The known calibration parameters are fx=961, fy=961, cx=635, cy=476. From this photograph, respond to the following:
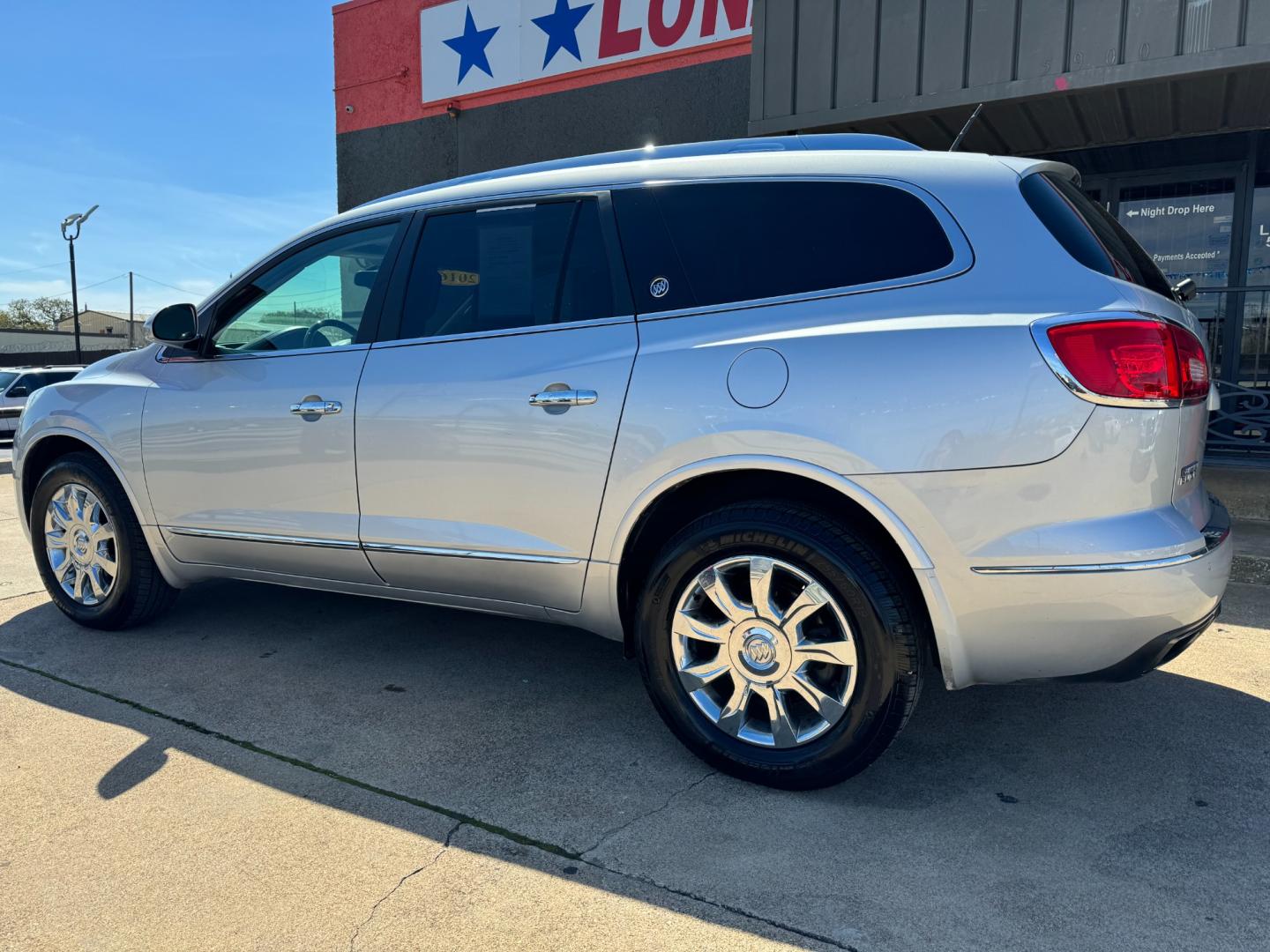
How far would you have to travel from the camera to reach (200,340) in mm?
3924

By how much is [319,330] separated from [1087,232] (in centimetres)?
272

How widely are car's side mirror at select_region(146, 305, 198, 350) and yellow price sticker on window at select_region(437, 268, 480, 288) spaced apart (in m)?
1.18

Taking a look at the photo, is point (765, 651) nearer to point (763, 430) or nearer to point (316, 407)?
point (763, 430)

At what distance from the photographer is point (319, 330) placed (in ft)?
12.3

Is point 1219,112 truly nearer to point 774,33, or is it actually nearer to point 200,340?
point 774,33

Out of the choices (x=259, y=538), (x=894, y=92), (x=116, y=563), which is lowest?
(x=116, y=563)

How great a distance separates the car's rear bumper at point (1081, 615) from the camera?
2355 mm

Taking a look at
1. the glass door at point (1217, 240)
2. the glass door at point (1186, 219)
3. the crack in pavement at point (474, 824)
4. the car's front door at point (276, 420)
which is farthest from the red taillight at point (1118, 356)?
the glass door at point (1186, 219)

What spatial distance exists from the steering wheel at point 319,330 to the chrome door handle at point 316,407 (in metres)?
0.26

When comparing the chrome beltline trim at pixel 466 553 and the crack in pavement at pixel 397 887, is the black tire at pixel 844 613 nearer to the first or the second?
the chrome beltline trim at pixel 466 553

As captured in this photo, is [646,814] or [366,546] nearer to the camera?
[646,814]

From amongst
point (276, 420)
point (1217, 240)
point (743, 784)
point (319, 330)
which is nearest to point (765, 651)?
point (743, 784)

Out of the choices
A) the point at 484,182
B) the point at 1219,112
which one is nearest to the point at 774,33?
the point at 1219,112

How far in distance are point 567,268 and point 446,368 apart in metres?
0.53
